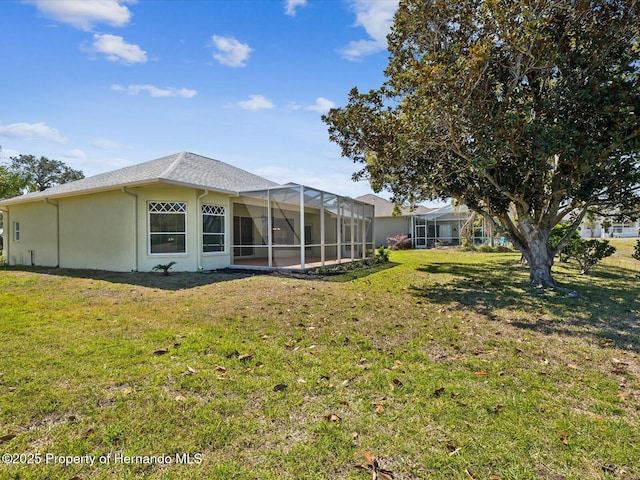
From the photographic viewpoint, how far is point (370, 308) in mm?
6945

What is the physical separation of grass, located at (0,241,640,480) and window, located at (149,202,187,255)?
544 cm

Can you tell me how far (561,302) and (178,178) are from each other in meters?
11.9

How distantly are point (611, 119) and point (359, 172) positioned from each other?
271 inches

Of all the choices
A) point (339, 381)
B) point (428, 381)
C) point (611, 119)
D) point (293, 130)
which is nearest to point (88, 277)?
point (293, 130)

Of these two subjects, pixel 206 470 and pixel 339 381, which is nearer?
pixel 206 470

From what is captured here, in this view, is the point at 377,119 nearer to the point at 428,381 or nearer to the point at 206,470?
the point at 428,381

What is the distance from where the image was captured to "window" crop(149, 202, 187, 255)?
40.1 ft

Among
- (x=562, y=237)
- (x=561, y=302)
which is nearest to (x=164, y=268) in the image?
(x=561, y=302)

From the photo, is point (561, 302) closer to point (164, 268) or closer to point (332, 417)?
point (332, 417)

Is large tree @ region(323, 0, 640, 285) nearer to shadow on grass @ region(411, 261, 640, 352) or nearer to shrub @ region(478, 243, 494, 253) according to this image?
shadow on grass @ region(411, 261, 640, 352)

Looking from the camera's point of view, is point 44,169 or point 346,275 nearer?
point 346,275

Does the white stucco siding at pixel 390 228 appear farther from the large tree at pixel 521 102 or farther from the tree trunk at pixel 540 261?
the tree trunk at pixel 540 261

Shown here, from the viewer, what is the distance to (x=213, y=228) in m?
13.5

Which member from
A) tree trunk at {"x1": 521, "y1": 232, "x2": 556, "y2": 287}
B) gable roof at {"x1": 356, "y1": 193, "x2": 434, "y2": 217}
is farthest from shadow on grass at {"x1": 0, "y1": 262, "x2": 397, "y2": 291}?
gable roof at {"x1": 356, "y1": 193, "x2": 434, "y2": 217}
